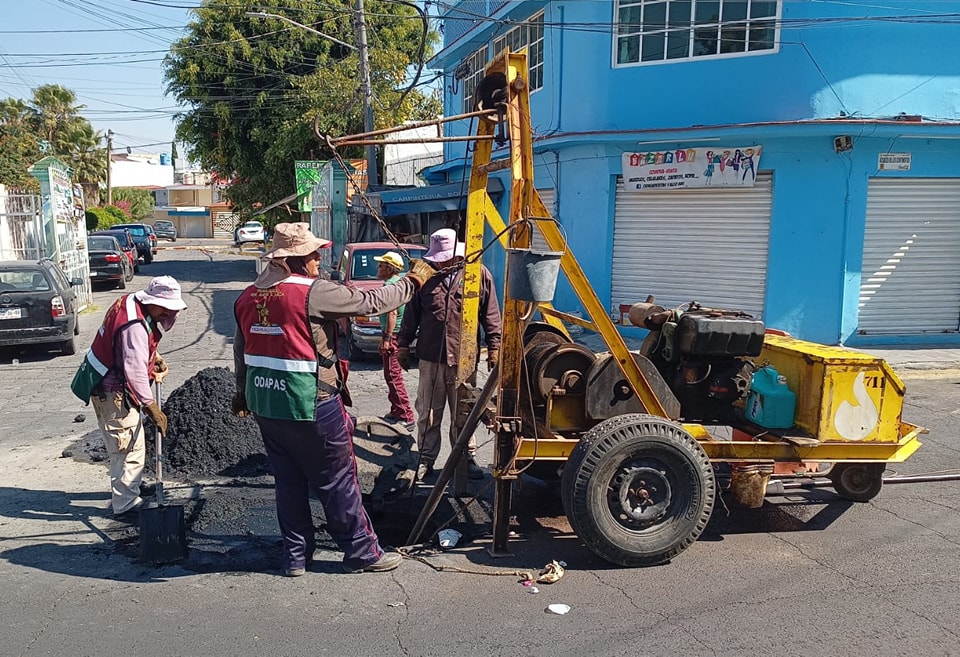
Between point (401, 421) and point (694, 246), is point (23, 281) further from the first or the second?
point (694, 246)

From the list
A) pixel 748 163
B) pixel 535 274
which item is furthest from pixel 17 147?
pixel 535 274

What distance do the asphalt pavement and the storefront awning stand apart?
11238 mm

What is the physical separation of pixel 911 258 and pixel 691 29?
533 centimetres

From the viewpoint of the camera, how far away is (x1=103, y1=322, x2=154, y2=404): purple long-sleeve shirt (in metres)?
5.14

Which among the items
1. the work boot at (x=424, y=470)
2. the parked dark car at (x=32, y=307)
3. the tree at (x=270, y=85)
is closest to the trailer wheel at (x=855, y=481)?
the work boot at (x=424, y=470)

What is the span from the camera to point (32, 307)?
38.0ft

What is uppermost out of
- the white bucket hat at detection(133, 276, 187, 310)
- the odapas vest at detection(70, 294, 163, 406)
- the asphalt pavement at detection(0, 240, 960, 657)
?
the white bucket hat at detection(133, 276, 187, 310)

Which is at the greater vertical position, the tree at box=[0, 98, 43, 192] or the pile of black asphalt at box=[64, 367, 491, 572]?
the tree at box=[0, 98, 43, 192]

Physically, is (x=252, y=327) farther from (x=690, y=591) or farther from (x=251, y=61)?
(x=251, y=61)

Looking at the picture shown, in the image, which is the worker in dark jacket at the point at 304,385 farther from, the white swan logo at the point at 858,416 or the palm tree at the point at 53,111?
the palm tree at the point at 53,111

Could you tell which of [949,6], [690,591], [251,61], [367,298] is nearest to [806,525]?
[690,591]

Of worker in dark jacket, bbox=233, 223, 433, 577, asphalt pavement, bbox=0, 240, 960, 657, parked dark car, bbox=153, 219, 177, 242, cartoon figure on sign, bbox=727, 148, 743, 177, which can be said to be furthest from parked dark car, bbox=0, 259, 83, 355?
parked dark car, bbox=153, 219, 177, 242

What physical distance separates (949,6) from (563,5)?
6.33 m

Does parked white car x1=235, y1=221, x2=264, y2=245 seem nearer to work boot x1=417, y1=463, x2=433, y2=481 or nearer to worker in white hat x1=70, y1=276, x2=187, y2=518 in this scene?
work boot x1=417, y1=463, x2=433, y2=481
